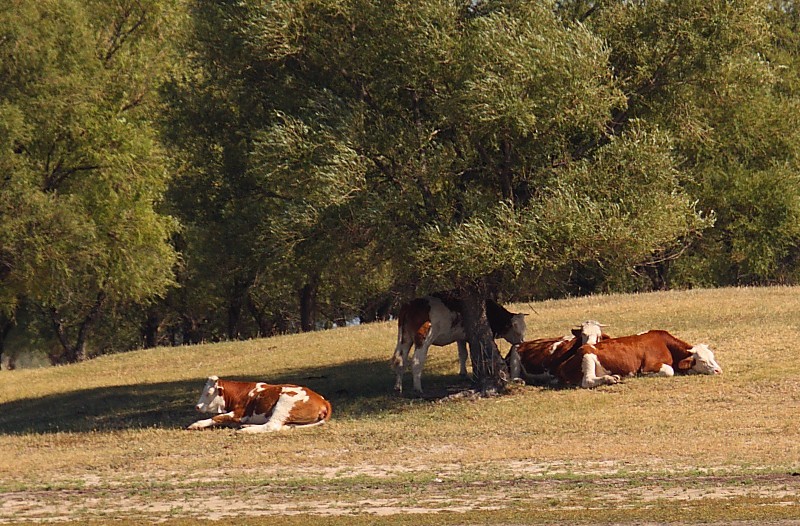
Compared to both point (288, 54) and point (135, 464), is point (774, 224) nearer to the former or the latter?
point (288, 54)

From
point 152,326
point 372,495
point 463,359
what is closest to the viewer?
point 372,495

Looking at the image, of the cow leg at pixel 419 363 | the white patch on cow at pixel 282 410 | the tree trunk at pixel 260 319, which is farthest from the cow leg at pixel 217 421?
the tree trunk at pixel 260 319

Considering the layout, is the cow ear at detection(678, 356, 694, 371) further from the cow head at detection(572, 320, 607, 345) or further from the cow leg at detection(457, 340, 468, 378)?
the cow leg at detection(457, 340, 468, 378)

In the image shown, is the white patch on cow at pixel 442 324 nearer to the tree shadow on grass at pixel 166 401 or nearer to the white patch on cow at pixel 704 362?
the tree shadow on grass at pixel 166 401

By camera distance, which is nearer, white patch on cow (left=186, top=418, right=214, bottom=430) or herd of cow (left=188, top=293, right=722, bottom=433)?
herd of cow (left=188, top=293, right=722, bottom=433)

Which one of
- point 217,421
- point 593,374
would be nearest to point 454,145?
point 593,374

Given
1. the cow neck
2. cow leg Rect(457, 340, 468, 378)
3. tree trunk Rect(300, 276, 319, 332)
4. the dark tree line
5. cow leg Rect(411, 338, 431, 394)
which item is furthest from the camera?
tree trunk Rect(300, 276, 319, 332)

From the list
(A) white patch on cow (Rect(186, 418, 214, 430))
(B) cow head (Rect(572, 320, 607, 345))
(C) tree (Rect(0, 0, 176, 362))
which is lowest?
(A) white patch on cow (Rect(186, 418, 214, 430))

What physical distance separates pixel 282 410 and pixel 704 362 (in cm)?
858

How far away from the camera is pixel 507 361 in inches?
1033

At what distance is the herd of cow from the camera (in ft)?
74.3

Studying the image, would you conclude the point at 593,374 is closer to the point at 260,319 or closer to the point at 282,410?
the point at 282,410

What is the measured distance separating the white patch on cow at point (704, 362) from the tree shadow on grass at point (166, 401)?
4.93 meters

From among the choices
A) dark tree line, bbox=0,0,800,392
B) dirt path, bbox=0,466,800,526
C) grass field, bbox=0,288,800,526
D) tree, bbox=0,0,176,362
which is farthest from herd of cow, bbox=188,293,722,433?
tree, bbox=0,0,176,362
